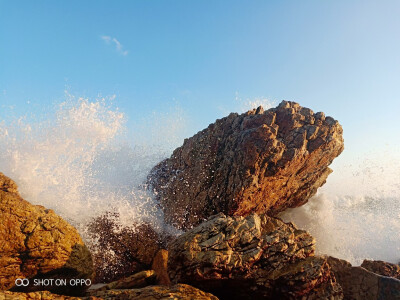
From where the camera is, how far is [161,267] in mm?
10891

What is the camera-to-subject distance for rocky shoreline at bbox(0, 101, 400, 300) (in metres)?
7.49

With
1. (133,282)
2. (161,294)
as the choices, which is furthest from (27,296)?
(133,282)

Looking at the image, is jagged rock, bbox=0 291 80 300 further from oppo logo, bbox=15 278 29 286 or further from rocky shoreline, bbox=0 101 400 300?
oppo logo, bbox=15 278 29 286

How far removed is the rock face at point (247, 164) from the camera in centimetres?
1397

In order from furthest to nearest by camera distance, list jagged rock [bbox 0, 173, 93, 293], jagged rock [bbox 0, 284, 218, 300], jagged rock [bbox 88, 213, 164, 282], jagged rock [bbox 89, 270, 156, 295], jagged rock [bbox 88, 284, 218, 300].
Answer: jagged rock [bbox 88, 213, 164, 282], jagged rock [bbox 89, 270, 156, 295], jagged rock [bbox 0, 173, 93, 293], jagged rock [bbox 88, 284, 218, 300], jagged rock [bbox 0, 284, 218, 300]

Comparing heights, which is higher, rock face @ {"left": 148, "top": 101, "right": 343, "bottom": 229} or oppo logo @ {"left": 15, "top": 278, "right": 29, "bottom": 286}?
rock face @ {"left": 148, "top": 101, "right": 343, "bottom": 229}

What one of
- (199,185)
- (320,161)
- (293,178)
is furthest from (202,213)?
(320,161)

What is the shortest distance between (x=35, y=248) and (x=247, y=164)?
36.2 ft

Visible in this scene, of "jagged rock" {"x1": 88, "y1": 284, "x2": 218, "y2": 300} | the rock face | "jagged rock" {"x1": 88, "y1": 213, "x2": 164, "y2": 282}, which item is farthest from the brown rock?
"jagged rock" {"x1": 88, "y1": 284, "x2": 218, "y2": 300}

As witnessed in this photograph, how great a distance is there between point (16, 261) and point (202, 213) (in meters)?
9.21

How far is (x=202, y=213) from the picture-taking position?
561 inches

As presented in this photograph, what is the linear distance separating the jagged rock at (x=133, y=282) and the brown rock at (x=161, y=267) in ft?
1.55

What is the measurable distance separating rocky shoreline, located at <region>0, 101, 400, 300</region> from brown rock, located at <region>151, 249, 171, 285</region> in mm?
54

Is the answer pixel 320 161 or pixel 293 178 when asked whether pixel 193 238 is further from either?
pixel 320 161
